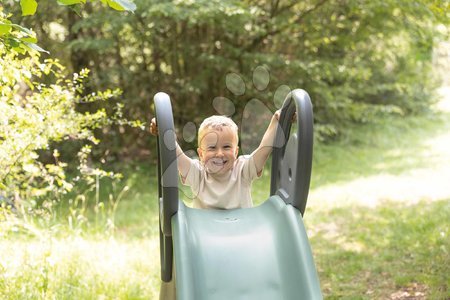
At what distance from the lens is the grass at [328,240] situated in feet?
11.7

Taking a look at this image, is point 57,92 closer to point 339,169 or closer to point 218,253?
point 218,253

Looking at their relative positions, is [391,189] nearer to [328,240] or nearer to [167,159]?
[328,240]

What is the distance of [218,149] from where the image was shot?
286 centimetres

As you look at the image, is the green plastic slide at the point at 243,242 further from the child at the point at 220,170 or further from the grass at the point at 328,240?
the grass at the point at 328,240

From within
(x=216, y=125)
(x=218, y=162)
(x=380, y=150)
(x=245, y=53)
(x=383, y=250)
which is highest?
(x=245, y=53)

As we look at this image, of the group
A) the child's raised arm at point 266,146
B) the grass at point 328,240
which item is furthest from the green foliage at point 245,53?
the child's raised arm at point 266,146

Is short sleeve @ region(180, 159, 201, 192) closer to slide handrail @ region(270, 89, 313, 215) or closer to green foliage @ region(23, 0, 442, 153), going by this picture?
slide handrail @ region(270, 89, 313, 215)

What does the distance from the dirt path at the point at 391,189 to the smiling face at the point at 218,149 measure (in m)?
3.78

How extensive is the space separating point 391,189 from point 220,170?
185 inches

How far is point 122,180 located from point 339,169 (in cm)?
315

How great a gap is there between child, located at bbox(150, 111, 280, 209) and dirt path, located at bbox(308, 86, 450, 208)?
366cm

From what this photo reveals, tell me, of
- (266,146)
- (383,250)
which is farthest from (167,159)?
(383,250)

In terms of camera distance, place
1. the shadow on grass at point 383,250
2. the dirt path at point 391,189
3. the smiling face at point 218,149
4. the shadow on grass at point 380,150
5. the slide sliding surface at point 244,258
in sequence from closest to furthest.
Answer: the slide sliding surface at point 244,258 → the smiling face at point 218,149 → the shadow on grass at point 383,250 → the dirt path at point 391,189 → the shadow on grass at point 380,150

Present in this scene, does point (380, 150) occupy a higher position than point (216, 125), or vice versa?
point (216, 125)
